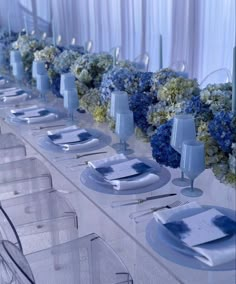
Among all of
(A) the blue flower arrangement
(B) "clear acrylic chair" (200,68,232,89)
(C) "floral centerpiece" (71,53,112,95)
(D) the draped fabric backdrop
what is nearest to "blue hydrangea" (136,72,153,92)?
(A) the blue flower arrangement

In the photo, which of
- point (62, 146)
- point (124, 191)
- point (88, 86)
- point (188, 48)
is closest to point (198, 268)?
point (124, 191)

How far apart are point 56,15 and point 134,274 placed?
200 inches

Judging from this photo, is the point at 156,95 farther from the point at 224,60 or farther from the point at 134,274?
the point at 224,60

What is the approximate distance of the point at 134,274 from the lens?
196 cm

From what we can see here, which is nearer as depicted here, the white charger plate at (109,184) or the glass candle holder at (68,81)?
the white charger plate at (109,184)

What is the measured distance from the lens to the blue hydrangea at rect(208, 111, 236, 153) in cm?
125

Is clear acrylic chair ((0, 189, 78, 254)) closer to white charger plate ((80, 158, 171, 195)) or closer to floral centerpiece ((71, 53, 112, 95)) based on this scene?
white charger plate ((80, 158, 171, 195))

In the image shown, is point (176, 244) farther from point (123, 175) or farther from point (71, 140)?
point (71, 140)

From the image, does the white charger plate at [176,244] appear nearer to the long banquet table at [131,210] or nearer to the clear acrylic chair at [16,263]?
the long banquet table at [131,210]

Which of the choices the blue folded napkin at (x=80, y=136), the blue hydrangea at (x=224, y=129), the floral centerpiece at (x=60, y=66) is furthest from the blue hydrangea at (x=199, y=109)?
the floral centerpiece at (x=60, y=66)

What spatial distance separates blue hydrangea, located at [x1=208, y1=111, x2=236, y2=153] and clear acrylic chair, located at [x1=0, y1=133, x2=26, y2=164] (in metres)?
1.40

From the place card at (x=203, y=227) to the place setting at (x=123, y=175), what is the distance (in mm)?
270

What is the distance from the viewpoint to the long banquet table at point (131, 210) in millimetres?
1066

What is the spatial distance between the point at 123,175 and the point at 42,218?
54 centimetres
